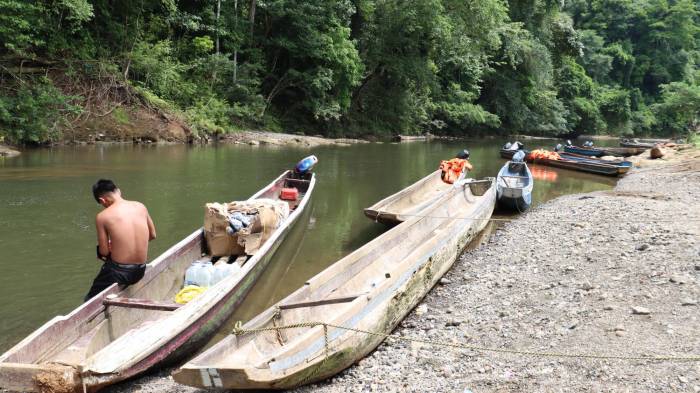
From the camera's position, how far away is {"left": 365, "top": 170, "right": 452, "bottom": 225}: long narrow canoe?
9.08 m

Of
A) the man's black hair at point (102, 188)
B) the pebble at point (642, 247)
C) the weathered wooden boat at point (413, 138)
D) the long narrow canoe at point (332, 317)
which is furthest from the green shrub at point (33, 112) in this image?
the weathered wooden boat at point (413, 138)

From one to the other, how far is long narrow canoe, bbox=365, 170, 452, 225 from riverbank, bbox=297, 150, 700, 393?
4.77 ft

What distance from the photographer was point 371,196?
1406 cm

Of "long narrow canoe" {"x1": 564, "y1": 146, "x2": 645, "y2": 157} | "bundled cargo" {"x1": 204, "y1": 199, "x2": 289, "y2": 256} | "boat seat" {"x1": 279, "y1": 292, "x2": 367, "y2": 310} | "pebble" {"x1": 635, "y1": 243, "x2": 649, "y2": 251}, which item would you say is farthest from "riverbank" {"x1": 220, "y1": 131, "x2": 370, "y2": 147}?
"boat seat" {"x1": 279, "y1": 292, "x2": 367, "y2": 310}

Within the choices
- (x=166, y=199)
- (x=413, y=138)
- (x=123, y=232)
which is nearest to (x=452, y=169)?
(x=166, y=199)

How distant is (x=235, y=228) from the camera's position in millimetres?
7023

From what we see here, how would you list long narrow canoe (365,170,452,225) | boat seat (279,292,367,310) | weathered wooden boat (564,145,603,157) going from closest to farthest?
boat seat (279,292,367,310) → long narrow canoe (365,170,452,225) → weathered wooden boat (564,145,603,157)

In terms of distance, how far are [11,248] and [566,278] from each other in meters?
8.09

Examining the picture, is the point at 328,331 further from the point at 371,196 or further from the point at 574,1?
the point at 574,1

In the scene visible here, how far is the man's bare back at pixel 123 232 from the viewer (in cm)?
502

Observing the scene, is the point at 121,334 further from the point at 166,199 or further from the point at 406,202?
the point at 166,199

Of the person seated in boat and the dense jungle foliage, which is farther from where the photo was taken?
the dense jungle foliage

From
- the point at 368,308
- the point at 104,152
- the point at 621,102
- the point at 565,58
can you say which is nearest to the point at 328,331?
the point at 368,308

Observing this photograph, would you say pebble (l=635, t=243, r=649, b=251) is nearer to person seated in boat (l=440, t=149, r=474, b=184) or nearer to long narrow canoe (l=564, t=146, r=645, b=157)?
person seated in boat (l=440, t=149, r=474, b=184)
